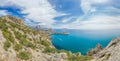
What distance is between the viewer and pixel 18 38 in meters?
42.0

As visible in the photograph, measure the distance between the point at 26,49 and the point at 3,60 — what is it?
7.17 m

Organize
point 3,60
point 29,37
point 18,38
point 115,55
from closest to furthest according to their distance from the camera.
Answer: point 115,55, point 3,60, point 18,38, point 29,37

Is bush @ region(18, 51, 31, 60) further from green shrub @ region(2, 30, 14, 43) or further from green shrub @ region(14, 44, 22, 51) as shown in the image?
green shrub @ region(2, 30, 14, 43)

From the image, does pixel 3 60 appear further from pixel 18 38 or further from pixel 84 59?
pixel 84 59

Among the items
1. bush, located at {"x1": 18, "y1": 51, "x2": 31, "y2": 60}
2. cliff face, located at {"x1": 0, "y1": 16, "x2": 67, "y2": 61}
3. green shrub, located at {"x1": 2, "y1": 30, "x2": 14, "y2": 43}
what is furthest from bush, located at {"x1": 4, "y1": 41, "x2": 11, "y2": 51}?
bush, located at {"x1": 18, "y1": 51, "x2": 31, "y2": 60}

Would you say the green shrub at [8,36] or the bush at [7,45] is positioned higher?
the green shrub at [8,36]

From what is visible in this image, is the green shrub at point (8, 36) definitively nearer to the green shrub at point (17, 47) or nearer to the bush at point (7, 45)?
the bush at point (7, 45)

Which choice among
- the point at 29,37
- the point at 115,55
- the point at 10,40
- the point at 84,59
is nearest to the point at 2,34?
the point at 10,40

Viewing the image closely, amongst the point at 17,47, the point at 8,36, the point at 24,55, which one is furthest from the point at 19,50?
the point at 8,36

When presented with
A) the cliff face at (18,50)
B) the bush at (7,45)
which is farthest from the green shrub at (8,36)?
the bush at (7,45)

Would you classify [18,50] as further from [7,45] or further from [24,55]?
[7,45]

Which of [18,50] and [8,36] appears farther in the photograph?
[8,36]

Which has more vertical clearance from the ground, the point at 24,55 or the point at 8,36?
the point at 8,36

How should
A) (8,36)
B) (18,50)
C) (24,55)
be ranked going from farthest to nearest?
(8,36), (18,50), (24,55)
